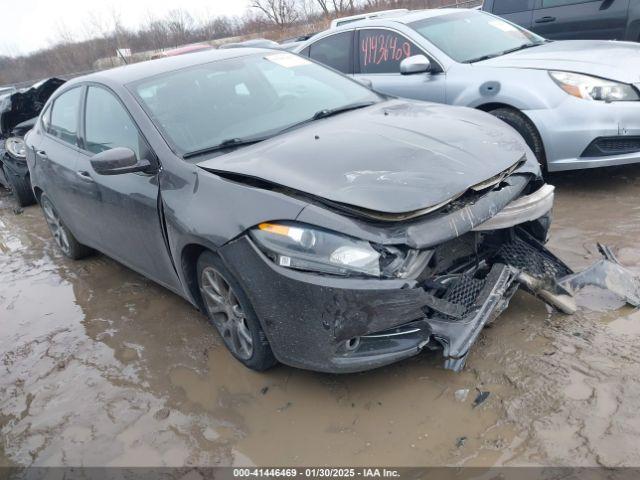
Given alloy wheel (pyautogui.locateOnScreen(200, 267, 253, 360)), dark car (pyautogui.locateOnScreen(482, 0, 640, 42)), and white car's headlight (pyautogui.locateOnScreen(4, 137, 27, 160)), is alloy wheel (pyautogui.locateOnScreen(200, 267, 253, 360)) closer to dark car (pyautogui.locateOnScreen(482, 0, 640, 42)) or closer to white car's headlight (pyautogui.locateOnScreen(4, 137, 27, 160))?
white car's headlight (pyautogui.locateOnScreen(4, 137, 27, 160))

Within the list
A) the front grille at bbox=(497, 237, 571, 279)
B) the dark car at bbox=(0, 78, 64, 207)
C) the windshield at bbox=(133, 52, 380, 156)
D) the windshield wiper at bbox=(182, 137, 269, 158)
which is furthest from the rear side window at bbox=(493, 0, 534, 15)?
the dark car at bbox=(0, 78, 64, 207)

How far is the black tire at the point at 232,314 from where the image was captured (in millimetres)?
2729

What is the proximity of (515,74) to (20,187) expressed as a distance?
21.9ft

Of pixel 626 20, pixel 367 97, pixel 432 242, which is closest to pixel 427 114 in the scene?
pixel 367 97

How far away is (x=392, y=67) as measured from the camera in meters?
5.57

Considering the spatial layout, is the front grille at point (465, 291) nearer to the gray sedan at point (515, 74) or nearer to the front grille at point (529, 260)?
the front grille at point (529, 260)

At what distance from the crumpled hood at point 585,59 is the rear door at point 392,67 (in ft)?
1.55

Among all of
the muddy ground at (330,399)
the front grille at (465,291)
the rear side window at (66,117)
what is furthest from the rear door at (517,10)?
the front grille at (465,291)

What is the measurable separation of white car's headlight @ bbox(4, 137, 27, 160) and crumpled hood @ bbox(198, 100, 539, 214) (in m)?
5.71

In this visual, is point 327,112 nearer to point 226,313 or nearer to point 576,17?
point 226,313

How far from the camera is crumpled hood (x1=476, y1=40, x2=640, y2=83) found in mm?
4344

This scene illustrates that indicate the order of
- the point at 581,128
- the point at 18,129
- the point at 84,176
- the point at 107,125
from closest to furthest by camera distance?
1. the point at 107,125
2. the point at 84,176
3. the point at 581,128
4. the point at 18,129

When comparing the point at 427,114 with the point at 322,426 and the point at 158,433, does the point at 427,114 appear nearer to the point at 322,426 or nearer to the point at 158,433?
the point at 322,426

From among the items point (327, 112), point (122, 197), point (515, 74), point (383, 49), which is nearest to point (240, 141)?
point (327, 112)
